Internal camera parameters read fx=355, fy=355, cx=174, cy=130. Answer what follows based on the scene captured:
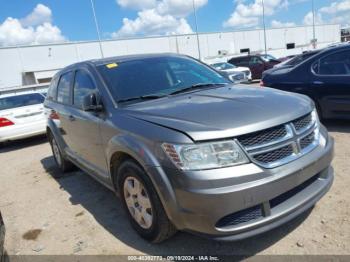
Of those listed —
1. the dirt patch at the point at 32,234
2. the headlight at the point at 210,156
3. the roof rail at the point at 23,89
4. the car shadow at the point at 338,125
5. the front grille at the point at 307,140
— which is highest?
the roof rail at the point at 23,89

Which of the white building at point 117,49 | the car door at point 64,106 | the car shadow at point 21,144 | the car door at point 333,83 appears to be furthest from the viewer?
the white building at point 117,49

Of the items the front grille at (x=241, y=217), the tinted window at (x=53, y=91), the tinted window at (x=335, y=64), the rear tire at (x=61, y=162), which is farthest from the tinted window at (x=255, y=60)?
the front grille at (x=241, y=217)

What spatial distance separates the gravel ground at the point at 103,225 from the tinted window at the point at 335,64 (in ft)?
3.49

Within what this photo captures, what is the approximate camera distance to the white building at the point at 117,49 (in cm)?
3688

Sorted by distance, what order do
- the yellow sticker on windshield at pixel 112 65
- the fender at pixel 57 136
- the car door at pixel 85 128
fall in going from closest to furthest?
the car door at pixel 85 128 < the yellow sticker on windshield at pixel 112 65 < the fender at pixel 57 136

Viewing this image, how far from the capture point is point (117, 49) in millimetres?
43156

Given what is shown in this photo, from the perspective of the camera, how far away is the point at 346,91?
606cm

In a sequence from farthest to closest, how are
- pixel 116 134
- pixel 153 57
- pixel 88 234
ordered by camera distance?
1. pixel 153 57
2. pixel 88 234
3. pixel 116 134

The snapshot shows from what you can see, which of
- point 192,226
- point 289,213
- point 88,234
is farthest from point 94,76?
point 289,213

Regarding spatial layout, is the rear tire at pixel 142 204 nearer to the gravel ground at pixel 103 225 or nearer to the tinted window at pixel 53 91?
the gravel ground at pixel 103 225

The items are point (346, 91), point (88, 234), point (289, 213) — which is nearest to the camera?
point (289, 213)

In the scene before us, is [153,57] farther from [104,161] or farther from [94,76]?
[104,161]

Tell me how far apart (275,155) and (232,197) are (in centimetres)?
51

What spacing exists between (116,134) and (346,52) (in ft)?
15.9
